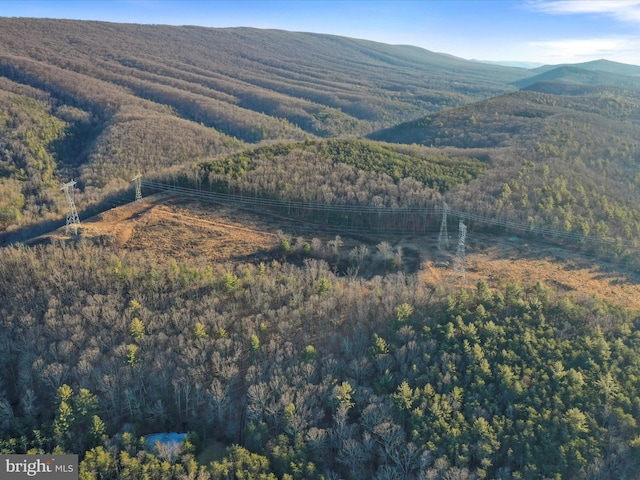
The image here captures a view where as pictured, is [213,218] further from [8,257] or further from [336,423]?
[336,423]

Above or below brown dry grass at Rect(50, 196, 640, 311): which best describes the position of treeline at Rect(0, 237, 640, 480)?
below

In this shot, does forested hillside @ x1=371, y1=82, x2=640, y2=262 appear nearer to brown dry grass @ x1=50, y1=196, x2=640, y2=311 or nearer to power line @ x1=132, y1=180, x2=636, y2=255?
power line @ x1=132, y1=180, x2=636, y2=255

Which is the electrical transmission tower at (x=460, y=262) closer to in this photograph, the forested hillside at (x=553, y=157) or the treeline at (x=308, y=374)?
the treeline at (x=308, y=374)

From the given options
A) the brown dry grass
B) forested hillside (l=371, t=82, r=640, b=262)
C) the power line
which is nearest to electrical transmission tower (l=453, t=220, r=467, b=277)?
the brown dry grass

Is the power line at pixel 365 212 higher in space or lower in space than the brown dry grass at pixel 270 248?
higher

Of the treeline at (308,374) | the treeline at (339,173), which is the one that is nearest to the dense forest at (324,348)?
the treeline at (308,374)

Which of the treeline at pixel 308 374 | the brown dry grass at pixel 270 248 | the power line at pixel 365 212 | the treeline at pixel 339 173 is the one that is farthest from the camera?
the treeline at pixel 339 173

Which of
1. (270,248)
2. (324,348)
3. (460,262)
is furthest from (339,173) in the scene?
(324,348)

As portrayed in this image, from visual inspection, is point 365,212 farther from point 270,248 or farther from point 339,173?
point 270,248

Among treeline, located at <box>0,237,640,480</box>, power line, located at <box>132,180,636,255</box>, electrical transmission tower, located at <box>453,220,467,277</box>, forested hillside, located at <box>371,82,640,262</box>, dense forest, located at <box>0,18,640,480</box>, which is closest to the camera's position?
treeline, located at <box>0,237,640,480</box>
